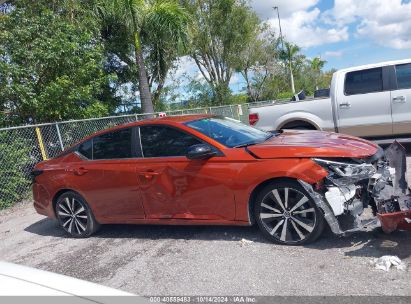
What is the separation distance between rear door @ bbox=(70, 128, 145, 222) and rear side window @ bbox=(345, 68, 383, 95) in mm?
4916

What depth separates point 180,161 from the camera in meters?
4.91

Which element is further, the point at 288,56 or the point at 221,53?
the point at 288,56

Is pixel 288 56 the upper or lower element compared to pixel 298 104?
upper

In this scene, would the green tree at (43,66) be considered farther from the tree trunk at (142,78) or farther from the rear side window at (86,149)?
the rear side window at (86,149)

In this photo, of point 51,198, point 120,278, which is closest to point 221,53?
point 51,198

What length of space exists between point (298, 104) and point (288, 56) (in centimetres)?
3866

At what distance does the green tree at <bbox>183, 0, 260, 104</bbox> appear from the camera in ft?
83.0

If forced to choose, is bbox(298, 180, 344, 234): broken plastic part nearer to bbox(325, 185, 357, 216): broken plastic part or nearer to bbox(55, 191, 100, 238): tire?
bbox(325, 185, 357, 216): broken plastic part

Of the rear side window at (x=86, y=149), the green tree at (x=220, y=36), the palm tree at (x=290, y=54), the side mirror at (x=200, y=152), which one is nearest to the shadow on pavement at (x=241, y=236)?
the side mirror at (x=200, y=152)

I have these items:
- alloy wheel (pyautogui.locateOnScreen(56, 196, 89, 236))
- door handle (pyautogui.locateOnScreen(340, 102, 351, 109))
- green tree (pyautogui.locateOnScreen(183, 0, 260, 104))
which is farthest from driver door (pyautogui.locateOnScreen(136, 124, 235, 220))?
green tree (pyautogui.locateOnScreen(183, 0, 260, 104))

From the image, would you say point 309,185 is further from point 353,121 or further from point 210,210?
point 353,121

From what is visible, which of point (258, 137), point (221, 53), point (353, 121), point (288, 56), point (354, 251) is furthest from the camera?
point (288, 56)

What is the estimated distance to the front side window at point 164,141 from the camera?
5004 mm

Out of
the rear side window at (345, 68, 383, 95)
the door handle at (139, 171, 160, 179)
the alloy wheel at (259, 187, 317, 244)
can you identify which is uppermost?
the rear side window at (345, 68, 383, 95)
